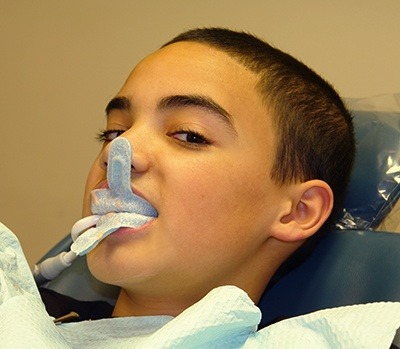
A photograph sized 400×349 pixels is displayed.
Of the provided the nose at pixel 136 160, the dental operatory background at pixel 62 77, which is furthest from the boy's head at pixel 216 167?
the dental operatory background at pixel 62 77

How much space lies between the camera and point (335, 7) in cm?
155

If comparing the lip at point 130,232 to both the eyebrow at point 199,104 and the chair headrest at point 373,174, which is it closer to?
the eyebrow at point 199,104

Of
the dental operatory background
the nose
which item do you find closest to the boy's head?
the nose

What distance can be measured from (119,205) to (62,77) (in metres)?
1.01

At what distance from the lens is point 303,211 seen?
1068 mm

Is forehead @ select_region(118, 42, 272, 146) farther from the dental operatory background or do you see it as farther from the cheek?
the dental operatory background

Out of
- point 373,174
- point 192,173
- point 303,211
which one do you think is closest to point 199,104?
point 192,173

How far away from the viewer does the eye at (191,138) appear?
37.7 inches

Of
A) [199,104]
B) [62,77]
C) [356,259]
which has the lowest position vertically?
[356,259]

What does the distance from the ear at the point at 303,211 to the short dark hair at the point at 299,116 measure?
20 millimetres

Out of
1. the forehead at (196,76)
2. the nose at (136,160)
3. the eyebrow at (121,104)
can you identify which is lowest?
the nose at (136,160)

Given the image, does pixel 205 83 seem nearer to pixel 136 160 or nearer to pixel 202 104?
pixel 202 104

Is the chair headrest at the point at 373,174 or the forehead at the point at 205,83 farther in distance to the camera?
the chair headrest at the point at 373,174

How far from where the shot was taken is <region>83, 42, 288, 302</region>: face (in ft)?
3.02
